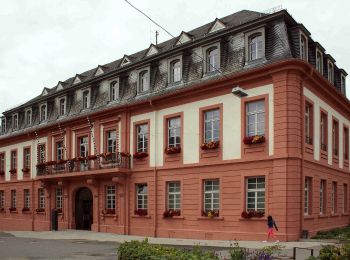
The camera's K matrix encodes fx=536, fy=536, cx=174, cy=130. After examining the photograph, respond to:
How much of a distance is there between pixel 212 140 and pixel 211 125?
2.37 feet

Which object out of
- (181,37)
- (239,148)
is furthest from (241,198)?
(181,37)

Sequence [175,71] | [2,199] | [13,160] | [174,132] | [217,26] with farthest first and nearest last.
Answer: [2,199]
[13,160]
[175,71]
[174,132]
[217,26]

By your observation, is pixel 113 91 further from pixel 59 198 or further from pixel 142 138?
pixel 59 198

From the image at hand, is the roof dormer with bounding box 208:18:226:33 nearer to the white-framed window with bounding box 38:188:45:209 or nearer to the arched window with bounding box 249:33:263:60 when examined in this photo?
the arched window with bounding box 249:33:263:60

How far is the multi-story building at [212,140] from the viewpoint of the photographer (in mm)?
22594

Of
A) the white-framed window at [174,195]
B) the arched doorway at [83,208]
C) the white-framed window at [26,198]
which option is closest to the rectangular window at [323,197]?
the white-framed window at [174,195]

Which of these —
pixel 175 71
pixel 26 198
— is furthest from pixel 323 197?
pixel 26 198

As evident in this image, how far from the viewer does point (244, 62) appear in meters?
24.1

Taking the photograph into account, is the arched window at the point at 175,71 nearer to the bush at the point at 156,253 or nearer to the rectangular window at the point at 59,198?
the rectangular window at the point at 59,198

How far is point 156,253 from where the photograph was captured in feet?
32.1

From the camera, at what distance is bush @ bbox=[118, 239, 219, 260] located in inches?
349

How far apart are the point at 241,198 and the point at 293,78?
5644 mm

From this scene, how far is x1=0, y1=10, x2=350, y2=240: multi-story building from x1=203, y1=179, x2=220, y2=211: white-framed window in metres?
0.05

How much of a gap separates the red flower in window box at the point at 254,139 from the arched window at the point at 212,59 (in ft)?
13.1
